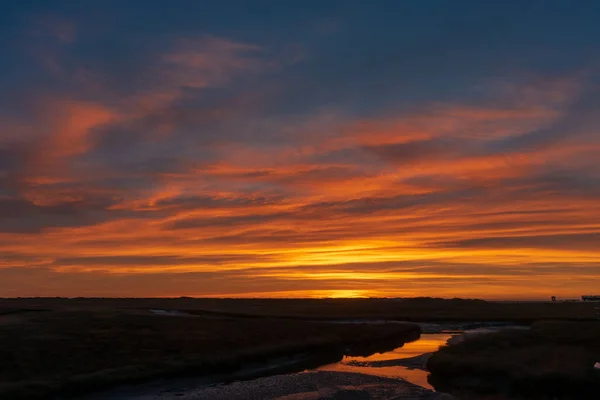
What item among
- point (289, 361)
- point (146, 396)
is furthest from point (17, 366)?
point (289, 361)

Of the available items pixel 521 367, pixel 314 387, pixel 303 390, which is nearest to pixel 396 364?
pixel 521 367

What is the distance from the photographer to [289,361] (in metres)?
56.3

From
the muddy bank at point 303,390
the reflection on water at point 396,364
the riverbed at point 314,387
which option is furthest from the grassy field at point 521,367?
the muddy bank at point 303,390

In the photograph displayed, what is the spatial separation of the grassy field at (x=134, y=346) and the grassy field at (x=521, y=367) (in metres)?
16.4

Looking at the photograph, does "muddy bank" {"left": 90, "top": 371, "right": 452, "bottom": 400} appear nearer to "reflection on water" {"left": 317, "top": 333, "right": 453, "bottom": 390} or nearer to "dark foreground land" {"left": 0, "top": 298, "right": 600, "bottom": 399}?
"reflection on water" {"left": 317, "top": 333, "right": 453, "bottom": 390}

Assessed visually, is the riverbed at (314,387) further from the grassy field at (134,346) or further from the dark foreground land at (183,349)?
the grassy field at (134,346)

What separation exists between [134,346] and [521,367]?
112 ft

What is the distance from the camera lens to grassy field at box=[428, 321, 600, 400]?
35.7 m

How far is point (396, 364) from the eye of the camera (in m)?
53.0

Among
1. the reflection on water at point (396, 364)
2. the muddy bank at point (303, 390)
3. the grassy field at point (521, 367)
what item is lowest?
the muddy bank at point (303, 390)

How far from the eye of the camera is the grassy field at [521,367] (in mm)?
35719

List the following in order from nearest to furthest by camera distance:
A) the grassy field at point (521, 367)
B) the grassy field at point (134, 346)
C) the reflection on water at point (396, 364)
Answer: the grassy field at point (521, 367)
the grassy field at point (134, 346)
the reflection on water at point (396, 364)

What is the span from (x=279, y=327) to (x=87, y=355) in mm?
31179

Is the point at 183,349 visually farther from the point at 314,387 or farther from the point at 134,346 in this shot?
the point at 314,387
